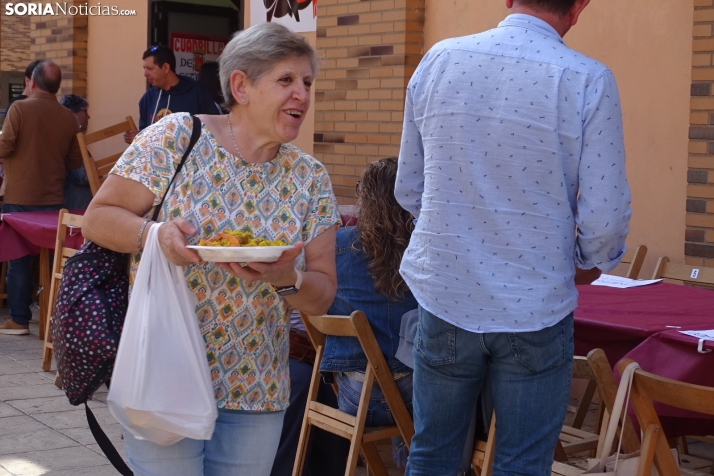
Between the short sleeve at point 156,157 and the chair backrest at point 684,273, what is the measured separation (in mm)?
3309

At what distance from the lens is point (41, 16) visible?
11219mm

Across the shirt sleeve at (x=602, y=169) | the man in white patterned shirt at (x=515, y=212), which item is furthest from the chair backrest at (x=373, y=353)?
the shirt sleeve at (x=602, y=169)

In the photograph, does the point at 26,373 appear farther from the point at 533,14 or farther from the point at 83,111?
the point at 533,14

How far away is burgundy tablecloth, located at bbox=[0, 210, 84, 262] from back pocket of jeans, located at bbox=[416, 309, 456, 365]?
4.77 m

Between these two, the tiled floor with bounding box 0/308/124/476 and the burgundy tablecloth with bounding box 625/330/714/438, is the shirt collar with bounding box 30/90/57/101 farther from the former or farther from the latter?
the burgundy tablecloth with bounding box 625/330/714/438

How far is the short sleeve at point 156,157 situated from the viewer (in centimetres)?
229

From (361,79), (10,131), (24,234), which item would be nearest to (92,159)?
(10,131)

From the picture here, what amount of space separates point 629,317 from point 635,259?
1693 mm

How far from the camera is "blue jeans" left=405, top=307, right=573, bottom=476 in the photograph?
8.37 ft

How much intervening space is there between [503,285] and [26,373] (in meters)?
4.84

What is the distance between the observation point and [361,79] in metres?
7.16

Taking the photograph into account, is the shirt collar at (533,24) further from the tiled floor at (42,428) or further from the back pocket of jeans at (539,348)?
the tiled floor at (42,428)

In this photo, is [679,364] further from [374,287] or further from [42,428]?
[42,428]

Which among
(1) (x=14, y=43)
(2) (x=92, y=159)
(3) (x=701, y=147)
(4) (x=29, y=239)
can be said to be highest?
(1) (x=14, y=43)
